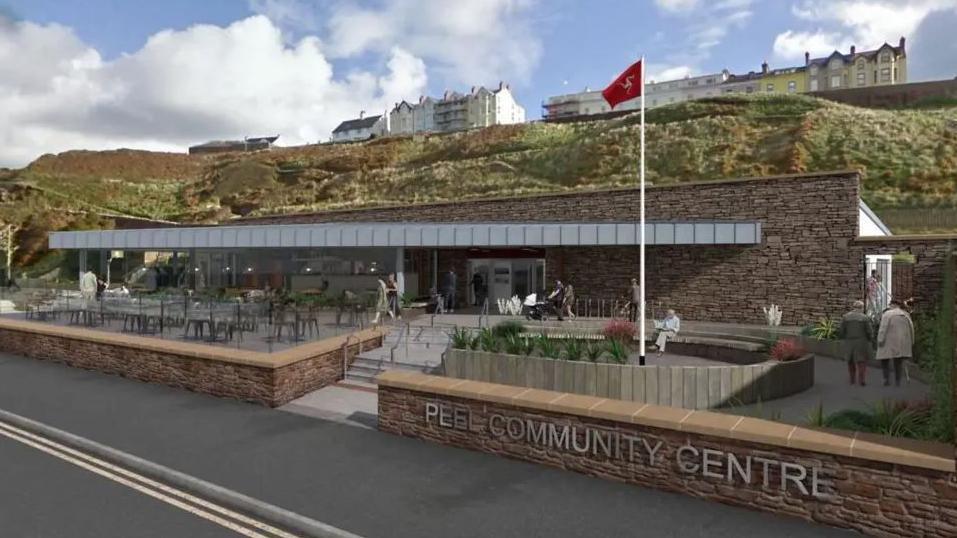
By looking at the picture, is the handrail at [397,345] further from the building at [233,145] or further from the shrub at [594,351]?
the building at [233,145]

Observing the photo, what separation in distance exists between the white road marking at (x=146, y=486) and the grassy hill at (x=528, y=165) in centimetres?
4028

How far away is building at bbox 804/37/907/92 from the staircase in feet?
375

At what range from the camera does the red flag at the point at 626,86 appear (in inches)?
476

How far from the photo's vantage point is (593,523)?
600 cm

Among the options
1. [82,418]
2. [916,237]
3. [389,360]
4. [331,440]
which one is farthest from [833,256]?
[82,418]

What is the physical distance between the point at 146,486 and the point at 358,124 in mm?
138010

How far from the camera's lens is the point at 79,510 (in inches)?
253

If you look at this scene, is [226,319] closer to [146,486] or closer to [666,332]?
[146,486]

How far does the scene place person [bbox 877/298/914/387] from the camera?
36.4 ft

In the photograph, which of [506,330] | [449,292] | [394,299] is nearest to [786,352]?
[506,330]

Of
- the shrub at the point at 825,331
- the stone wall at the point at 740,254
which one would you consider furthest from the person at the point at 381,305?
the shrub at the point at 825,331

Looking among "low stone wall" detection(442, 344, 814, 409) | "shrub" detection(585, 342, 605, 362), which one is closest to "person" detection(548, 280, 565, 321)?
"shrub" detection(585, 342, 605, 362)

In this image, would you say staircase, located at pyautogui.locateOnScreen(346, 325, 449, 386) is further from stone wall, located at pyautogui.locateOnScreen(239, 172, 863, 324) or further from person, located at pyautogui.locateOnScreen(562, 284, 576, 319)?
stone wall, located at pyautogui.locateOnScreen(239, 172, 863, 324)

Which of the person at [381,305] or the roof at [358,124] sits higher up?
the roof at [358,124]
